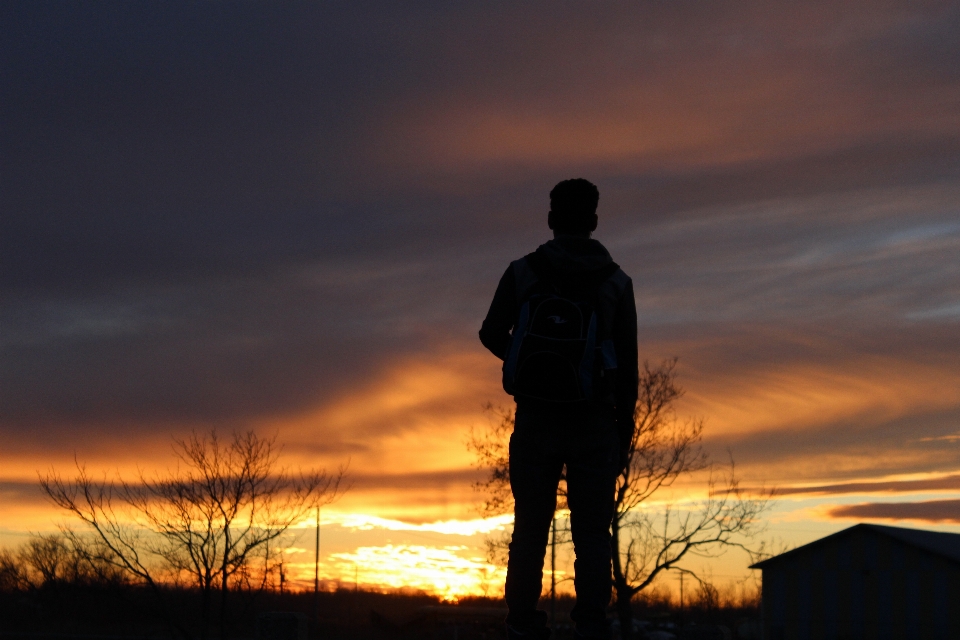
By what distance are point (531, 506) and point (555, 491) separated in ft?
0.39

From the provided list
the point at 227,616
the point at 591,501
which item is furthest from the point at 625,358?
the point at 227,616

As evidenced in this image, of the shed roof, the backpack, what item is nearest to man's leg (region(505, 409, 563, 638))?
the backpack

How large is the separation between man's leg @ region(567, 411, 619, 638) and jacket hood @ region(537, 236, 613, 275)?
1.98 feet

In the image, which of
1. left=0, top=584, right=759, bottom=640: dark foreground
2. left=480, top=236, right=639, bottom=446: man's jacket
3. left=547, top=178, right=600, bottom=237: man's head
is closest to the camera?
left=480, top=236, right=639, bottom=446: man's jacket

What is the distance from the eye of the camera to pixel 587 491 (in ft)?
13.8

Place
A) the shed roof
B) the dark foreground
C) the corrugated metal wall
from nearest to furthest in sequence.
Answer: the dark foreground < the corrugated metal wall < the shed roof

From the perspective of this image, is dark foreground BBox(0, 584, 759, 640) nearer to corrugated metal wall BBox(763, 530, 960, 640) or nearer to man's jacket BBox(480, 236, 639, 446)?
man's jacket BBox(480, 236, 639, 446)

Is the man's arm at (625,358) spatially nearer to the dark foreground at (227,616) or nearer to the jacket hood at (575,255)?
the jacket hood at (575,255)

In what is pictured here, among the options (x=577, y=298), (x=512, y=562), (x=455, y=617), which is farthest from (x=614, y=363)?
(x=455, y=617)

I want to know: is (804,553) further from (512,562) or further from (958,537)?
(512,562)

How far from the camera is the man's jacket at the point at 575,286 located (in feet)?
14.0

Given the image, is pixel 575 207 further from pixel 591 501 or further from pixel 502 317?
pixel 591 501

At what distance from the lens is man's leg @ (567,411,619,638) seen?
4.12 metres

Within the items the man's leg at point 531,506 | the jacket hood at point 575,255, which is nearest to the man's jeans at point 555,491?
the man's leg at point 531,506
